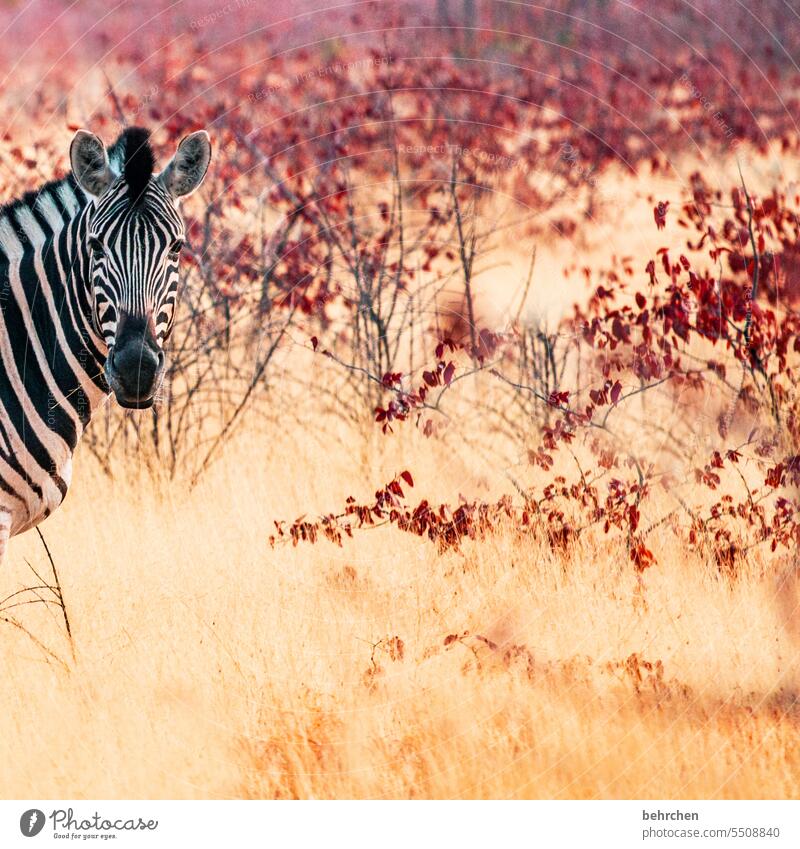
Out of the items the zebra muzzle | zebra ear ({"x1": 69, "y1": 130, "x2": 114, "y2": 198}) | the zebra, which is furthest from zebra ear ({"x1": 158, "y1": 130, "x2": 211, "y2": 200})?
the zebra muzzle

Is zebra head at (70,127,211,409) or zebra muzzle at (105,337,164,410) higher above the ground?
zebra head at (70,127,211,409)

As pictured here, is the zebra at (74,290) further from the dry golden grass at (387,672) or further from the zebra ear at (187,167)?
the dry golden grass at (387,672)

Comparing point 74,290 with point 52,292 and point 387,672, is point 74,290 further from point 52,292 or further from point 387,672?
point 387,672

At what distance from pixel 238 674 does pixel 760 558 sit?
3709 millimetres

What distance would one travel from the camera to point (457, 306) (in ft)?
40.9

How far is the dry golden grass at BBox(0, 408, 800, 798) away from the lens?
585 centimetres

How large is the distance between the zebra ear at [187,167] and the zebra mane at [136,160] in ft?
0.87

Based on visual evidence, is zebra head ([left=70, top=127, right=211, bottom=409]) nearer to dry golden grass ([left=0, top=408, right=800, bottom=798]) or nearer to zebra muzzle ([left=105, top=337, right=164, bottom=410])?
zebra muzzle ([left=105, top=337, right=164, bottom=410])

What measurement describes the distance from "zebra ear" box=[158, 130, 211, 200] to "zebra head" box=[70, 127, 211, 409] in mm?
115

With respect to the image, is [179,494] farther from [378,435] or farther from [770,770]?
[770,770]

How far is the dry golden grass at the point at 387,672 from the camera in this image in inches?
230

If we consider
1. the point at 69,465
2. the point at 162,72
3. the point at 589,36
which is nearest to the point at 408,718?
the point at 69,465

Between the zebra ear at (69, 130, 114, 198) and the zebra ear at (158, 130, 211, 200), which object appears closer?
the zebra ear at (69, 130, 114, 198)

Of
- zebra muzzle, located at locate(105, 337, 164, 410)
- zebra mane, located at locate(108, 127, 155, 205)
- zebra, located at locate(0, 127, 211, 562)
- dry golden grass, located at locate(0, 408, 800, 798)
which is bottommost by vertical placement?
dry golden grass, located at locate(0, 408, 800, 798)
